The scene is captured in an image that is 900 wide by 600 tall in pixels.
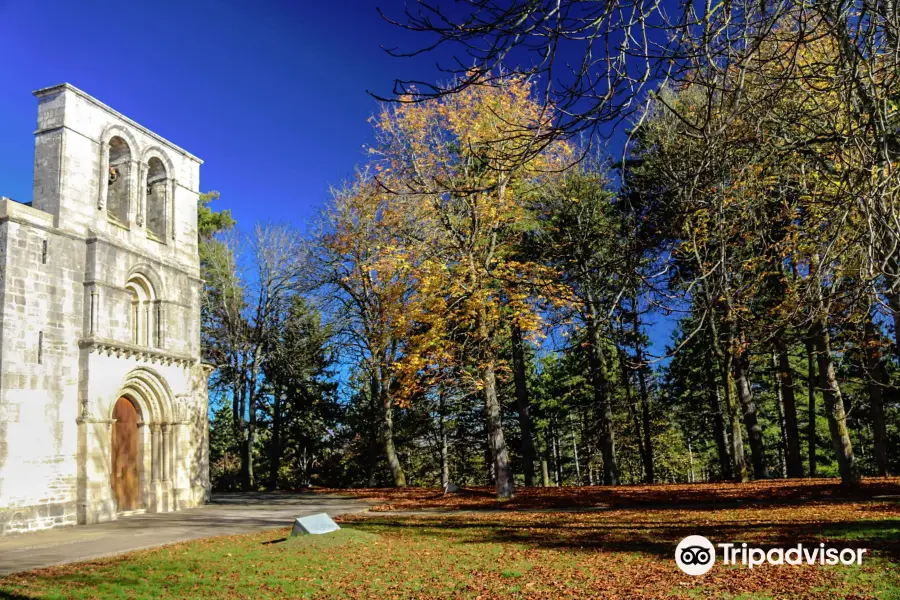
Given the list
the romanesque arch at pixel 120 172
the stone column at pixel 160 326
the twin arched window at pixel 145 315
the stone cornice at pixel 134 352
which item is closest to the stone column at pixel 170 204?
the romanesque arch at pixel 120 172

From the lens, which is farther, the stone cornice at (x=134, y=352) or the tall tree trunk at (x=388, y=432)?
the tall tree trunk at (x=388, y=432)

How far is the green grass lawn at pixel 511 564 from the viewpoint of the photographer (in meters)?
7.70

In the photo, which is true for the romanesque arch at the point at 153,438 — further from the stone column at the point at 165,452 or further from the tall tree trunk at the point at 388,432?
the tall tree trunk at the point at 388,432

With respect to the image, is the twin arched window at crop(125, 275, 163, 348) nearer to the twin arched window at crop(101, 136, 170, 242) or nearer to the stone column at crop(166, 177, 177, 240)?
the twin arched window at crop(101, 136, 170, 242)

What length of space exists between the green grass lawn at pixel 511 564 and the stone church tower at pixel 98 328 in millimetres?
5356

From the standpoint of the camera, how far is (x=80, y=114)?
56.9 ft

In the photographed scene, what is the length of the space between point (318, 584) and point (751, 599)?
525cm

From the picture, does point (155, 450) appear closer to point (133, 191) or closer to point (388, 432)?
point (133, 191)

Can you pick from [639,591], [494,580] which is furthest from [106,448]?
[639,591]

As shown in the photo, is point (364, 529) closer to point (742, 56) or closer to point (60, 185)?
point (60, 185)

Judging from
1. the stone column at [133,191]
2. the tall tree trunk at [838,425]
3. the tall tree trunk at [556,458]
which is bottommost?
the tall tree trunk at [556,458]

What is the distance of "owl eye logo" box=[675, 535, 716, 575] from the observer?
8.43 meters

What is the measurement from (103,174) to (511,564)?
49.5 feet

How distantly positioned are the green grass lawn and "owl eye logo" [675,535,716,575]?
0.56 ft
